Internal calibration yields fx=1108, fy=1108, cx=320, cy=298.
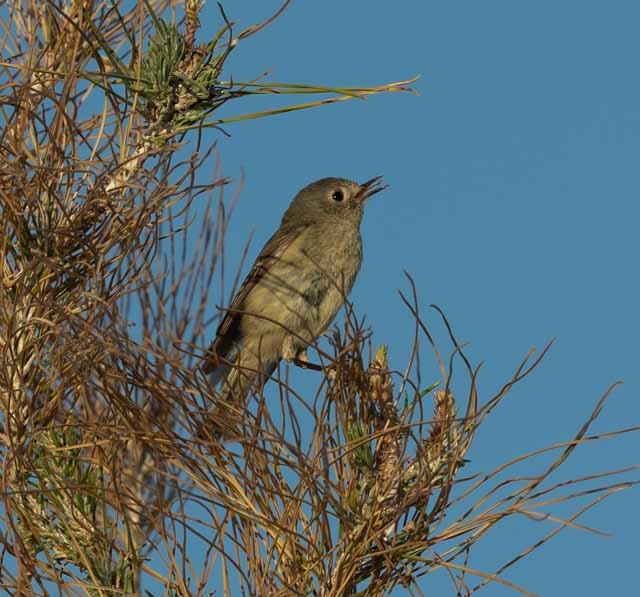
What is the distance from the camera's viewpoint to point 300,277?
6074 mm

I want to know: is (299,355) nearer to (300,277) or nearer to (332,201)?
(300,277)

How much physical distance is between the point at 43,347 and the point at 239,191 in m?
0.91

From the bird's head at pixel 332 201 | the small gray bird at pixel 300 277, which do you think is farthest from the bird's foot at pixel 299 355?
the bird's head at pixel 332 201

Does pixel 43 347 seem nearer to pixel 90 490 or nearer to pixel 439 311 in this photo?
A: pixel 90 490

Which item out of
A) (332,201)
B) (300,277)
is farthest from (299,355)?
(332,201)

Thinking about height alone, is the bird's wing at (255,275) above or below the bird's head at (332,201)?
below

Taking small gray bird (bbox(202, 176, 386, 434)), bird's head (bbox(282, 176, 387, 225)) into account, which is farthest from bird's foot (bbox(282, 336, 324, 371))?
bird's head (bbox(282, 176, 387, 225))

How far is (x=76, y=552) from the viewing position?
10.2ft

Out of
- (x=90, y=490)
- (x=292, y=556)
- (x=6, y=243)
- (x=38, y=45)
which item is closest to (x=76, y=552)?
(x=90, y=490)

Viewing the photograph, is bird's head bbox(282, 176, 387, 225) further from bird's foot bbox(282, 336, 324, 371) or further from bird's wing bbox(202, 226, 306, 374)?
bird's foot bbox(282, 336, 324, 371)

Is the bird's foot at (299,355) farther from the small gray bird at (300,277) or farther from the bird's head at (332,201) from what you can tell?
the bird's head at (332,201)

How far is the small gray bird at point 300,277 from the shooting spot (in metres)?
5.96

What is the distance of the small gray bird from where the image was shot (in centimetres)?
596

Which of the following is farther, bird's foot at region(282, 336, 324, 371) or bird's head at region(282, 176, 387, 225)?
bird's head at region(282, 176, 387, 225)
